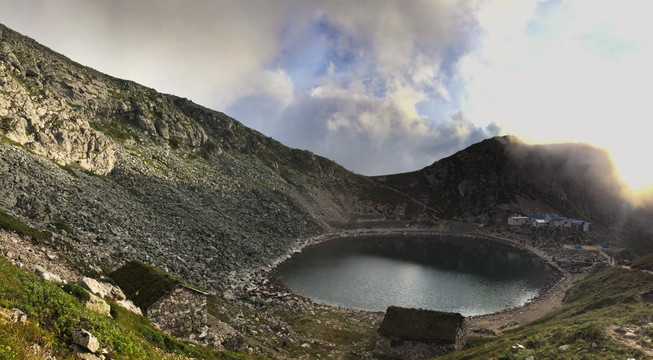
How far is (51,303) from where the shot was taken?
12758mm

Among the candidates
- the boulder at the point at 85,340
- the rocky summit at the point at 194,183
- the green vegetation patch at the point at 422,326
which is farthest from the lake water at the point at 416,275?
the boulder at the point at 85,340

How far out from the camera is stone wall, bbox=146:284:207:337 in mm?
24078

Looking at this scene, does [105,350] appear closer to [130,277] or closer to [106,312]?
[106,312]

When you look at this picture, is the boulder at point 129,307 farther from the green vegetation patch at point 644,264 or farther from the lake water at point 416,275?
the green vegetation patch at point 644,264

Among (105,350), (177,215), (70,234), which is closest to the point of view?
(105,350)

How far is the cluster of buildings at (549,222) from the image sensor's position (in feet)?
440

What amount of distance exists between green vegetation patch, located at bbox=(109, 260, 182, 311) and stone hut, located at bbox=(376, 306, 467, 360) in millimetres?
22666

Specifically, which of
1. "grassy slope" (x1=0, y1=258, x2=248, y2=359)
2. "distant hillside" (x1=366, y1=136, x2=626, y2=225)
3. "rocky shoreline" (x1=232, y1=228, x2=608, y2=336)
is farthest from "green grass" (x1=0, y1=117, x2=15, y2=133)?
"distant hillside" (x1=366, y1=136, x2=626, y2=225)

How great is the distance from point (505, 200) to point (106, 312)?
165 m

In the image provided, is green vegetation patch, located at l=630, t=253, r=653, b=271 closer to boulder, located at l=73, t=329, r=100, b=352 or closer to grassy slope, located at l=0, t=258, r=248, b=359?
grassy slope, located at l=0, t=258, r=248, b=359

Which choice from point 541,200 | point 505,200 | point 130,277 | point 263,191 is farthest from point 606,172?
point 130,277

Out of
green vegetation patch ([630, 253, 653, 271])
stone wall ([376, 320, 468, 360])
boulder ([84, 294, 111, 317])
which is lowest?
stone wall ([376, 320, 468, 360])

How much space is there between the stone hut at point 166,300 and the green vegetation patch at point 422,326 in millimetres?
20520

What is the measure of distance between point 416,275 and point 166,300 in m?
65.3
